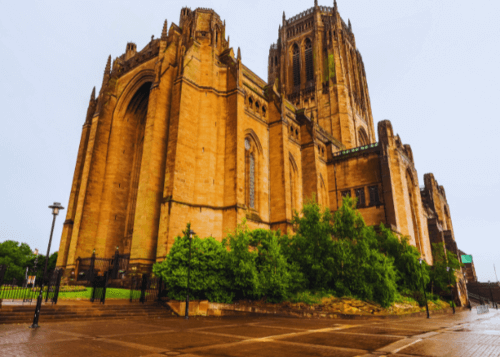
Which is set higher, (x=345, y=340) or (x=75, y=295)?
(x=75, y=295)

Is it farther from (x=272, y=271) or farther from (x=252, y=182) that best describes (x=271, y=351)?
(x=252, y=182)

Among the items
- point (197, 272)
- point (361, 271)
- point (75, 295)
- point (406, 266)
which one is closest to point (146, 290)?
point (75, 295)

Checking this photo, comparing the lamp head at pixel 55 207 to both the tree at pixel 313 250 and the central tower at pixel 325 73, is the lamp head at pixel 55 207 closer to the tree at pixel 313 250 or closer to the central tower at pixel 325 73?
the tree at pixel 313 250

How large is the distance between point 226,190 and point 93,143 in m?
12.5

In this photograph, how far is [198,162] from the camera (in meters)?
22.1

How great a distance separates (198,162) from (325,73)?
3556 centimetres

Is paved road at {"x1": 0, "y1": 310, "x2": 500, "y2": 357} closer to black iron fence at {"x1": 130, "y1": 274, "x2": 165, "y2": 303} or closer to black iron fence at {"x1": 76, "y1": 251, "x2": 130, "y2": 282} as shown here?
black iron fence at {"x1": 130, "y1": 274, "x2": 165, "y2": 303}

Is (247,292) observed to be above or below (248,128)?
below

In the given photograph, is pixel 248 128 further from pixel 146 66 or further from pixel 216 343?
pixel 216 343

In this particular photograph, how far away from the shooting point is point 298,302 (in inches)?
561

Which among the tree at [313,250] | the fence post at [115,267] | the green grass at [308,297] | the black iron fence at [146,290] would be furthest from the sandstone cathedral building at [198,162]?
the green grass at [308,297]

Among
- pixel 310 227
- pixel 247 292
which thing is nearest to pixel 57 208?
pixel 247 292

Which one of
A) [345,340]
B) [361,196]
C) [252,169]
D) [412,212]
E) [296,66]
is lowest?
[345,340]

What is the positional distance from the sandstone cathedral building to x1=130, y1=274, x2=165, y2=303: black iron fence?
1.00 metres
